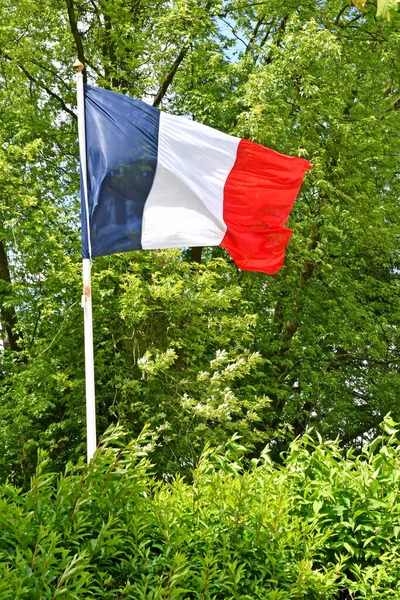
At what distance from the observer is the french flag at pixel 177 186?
664 cm

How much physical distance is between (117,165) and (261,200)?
1.32m

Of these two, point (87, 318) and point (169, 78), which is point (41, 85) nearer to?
point (169, 78)

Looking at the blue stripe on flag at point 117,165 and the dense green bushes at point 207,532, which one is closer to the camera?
the dense green bushes at point 207,532

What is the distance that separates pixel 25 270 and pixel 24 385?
2608mm

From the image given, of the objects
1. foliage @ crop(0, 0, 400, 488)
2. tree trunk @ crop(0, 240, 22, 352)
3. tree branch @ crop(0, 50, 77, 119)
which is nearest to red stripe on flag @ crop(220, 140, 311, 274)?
foliage @ crop(0, 0, 400, 488)

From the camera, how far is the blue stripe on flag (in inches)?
260

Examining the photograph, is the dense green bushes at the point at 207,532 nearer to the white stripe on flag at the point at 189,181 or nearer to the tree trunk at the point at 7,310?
the white stripe on flag at the point at 189,181

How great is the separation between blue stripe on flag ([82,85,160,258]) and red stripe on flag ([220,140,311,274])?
0.77m

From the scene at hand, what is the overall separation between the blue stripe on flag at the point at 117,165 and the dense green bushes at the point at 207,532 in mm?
2694

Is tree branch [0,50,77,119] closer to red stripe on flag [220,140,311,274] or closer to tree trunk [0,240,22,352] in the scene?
tree trunk [0,240,22,352]

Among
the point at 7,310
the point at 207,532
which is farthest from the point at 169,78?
the point at 207,532

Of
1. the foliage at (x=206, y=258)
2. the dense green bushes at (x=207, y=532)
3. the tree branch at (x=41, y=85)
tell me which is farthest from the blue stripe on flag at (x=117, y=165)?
the tree branch at (x=41, y=85)

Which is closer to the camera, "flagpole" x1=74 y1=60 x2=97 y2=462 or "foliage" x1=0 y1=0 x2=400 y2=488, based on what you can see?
"flagpole" x1=74 y1=60 x2=97 y2=462

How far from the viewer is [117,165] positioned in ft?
21.8
